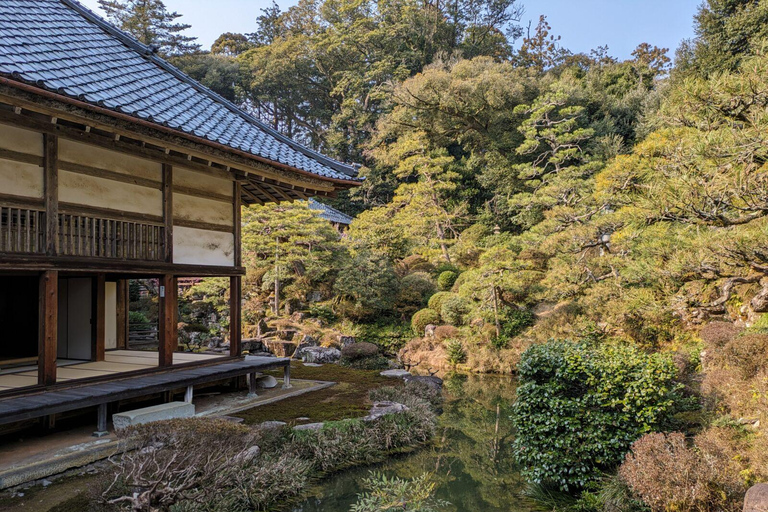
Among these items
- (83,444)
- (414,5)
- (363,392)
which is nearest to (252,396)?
(363,392)

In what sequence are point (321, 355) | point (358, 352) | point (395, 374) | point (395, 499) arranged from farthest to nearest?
point (321, 355)
point (358, 352)
point (395, 374)
point (395, 499)

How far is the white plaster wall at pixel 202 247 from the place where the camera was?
7.59 meters

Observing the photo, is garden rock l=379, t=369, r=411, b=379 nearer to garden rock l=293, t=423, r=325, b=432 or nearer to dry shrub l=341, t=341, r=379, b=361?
dry shrub l=341, t=341, r=379, b=361

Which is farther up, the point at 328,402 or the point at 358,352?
the point at 358,352

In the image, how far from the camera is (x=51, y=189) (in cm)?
585

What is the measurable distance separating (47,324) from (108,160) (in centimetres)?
235

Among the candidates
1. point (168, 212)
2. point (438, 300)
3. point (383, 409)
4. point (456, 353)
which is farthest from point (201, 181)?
point (438, 300)

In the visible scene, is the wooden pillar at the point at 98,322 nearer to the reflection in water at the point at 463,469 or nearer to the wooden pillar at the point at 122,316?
the wooden pillar at the point at 122,316

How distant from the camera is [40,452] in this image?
529 centimetres

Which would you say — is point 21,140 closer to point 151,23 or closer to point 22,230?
point 22,230

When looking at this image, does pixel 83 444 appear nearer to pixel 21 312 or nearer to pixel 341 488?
pixel 341 488

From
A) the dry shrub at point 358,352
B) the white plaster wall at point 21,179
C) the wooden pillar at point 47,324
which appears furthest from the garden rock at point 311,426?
the dry shrub at point 358,352

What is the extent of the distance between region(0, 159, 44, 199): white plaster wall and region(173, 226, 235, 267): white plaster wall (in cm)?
201

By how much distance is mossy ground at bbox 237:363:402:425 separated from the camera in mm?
7242
